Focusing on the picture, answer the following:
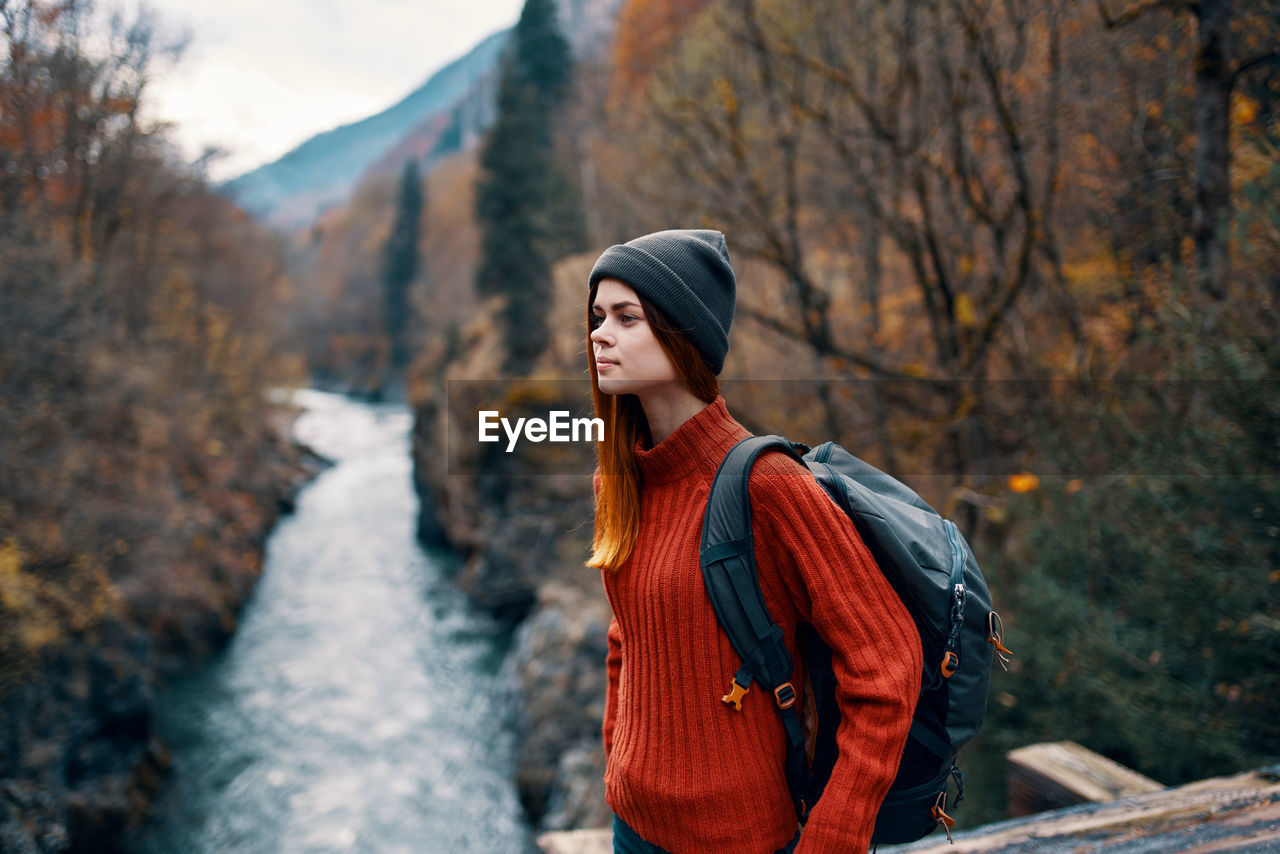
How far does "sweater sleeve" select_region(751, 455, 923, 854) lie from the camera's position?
39.9 inches

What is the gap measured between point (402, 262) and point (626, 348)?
43.5m

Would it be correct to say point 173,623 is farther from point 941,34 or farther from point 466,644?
point 941,34

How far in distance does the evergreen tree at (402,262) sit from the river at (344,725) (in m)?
26.0

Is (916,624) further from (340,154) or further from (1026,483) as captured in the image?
(340,154)

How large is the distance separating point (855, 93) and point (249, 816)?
10568mm

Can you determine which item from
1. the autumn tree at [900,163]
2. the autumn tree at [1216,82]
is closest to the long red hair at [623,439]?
the autumn tree at [1216,82]

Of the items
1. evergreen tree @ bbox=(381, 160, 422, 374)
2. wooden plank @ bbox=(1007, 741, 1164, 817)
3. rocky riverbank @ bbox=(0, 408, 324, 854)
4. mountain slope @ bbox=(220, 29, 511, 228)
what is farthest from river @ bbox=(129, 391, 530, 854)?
evergreen tree @ bbox=(381, 160, 422, 374)

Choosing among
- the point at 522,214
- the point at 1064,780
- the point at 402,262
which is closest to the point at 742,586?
the point at 1064,780

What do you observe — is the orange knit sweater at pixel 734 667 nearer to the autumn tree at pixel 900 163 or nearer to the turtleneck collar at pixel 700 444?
the turtleneck collar at pixel 700 444

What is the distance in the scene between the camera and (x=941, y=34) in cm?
512

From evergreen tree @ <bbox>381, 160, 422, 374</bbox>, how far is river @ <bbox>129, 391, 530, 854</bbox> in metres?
26.0

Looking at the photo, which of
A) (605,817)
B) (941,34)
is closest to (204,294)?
(605,817)

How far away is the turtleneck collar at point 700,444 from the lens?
1290 mm

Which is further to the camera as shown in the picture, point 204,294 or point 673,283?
point 204,294
